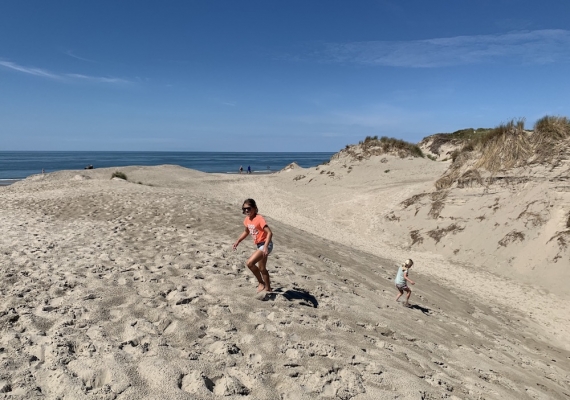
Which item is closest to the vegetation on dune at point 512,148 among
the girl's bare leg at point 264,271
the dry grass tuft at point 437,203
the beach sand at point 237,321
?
the dry grass tuft at point 437,203

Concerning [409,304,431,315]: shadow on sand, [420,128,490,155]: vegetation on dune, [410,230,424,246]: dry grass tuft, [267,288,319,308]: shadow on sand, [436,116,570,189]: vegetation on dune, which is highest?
[420,128,490,155]: vegetation on dune

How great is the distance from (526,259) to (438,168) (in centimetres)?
1874

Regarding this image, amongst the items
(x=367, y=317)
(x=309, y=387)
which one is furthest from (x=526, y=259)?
(x=309, y=387)

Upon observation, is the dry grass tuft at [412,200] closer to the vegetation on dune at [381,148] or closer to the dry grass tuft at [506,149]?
the dry grass tuft at [506,149]

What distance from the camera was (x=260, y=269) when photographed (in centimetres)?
607

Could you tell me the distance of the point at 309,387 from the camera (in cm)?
384

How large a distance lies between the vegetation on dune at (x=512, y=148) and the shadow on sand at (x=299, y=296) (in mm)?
12557

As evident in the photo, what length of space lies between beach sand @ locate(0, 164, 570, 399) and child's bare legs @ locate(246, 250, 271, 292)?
22 cm

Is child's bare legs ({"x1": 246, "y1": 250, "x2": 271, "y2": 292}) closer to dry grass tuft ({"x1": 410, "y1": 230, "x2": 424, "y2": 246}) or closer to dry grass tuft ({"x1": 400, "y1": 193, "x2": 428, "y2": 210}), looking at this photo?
dry grass tuft ({"x1": 410, "y1": 230, "x2": 424, "y2": 246})

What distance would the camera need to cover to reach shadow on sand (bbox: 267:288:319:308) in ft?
20.2

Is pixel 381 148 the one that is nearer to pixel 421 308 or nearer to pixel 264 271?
pixel 421 308

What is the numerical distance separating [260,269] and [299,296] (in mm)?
930

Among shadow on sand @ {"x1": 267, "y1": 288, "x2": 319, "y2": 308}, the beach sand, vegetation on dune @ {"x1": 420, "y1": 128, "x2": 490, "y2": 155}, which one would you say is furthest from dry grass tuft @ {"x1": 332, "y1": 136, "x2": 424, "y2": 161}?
shadow on sand @ {"x1": 267, "y1": 288, "x2": 319, "y2": 308}

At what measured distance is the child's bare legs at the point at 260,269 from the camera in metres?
5.76
